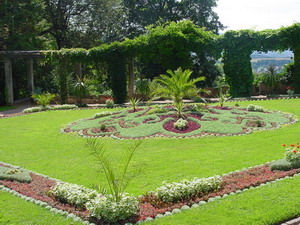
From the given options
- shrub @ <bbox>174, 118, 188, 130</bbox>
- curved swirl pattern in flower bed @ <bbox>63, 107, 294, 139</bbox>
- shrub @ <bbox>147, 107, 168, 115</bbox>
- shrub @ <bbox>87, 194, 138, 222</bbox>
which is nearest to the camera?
shrub @ <bbox>87, 194, 138, 222</bbox>

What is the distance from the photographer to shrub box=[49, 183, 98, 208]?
5586 mm

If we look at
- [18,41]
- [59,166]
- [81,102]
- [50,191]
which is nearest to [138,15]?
[18,41]

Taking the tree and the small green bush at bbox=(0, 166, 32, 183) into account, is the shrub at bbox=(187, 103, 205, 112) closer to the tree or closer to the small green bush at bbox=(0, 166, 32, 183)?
the small green bush at bbox=(0, 166, 32, 183)

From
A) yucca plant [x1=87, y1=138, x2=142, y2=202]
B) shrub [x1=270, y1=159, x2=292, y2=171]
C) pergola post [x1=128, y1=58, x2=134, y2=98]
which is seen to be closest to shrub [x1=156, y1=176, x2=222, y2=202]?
yucca plant [x1=87, y1=138, x2=142, y2=202]

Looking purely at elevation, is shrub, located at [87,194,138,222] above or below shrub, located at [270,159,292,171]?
below

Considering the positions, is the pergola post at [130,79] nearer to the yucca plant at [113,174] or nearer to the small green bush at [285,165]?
the yucca plant at [113,174]

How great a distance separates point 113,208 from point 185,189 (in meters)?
1.28

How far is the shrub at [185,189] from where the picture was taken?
561 centimetres

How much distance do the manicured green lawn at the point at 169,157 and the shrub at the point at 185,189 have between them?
0.54m

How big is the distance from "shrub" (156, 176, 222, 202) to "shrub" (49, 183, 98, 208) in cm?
107

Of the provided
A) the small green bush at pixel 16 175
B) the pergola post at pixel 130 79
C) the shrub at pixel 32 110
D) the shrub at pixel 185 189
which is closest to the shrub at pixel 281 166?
the shrub at pixel 185 189

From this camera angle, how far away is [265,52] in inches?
844

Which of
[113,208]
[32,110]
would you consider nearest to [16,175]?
[113,208]

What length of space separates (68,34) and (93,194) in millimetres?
29517
